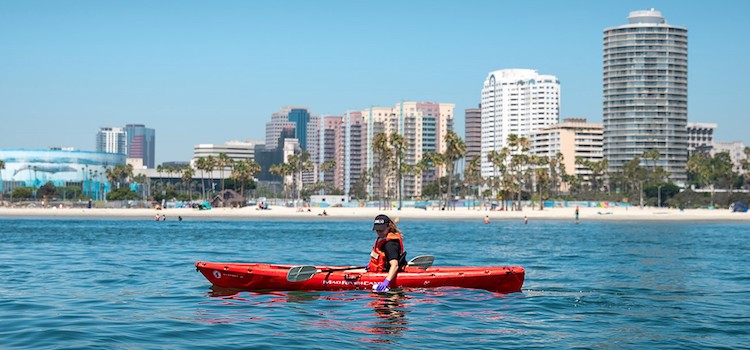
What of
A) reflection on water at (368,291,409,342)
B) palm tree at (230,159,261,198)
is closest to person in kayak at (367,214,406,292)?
reflection on water at (368,291,409,342)

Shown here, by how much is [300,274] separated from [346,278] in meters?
1.23

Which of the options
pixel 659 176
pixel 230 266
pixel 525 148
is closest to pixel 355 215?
pixel 525 148

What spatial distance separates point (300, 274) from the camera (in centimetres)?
2402

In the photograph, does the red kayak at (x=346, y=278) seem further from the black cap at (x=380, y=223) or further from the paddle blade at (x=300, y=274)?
the black cap at (x=380, y=223)

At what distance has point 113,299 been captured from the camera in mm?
23641

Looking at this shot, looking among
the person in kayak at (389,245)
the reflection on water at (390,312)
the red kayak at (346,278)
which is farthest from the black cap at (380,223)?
the reflection on water at (390,312)

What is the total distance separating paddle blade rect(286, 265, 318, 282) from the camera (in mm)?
24016

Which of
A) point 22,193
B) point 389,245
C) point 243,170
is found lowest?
point 389,245

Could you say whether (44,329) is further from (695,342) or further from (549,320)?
(695,342)

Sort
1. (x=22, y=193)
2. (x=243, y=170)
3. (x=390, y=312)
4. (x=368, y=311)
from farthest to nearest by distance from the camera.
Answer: (x=22, y=193), (x=243, y=170), (x=368, y=311), (x=390, y=312)

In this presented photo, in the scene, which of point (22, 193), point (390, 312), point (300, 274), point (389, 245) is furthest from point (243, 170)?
point (390, 312)

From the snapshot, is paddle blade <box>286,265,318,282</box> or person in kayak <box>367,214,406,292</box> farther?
paddle blade <box>286,265,318,282</box>

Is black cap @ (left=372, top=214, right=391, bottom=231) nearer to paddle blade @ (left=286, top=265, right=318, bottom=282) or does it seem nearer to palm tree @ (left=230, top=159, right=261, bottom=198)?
paddle blade @ (left=286, top=265, right=318, bottom=282)

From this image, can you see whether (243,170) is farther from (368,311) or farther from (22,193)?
(368,311)
